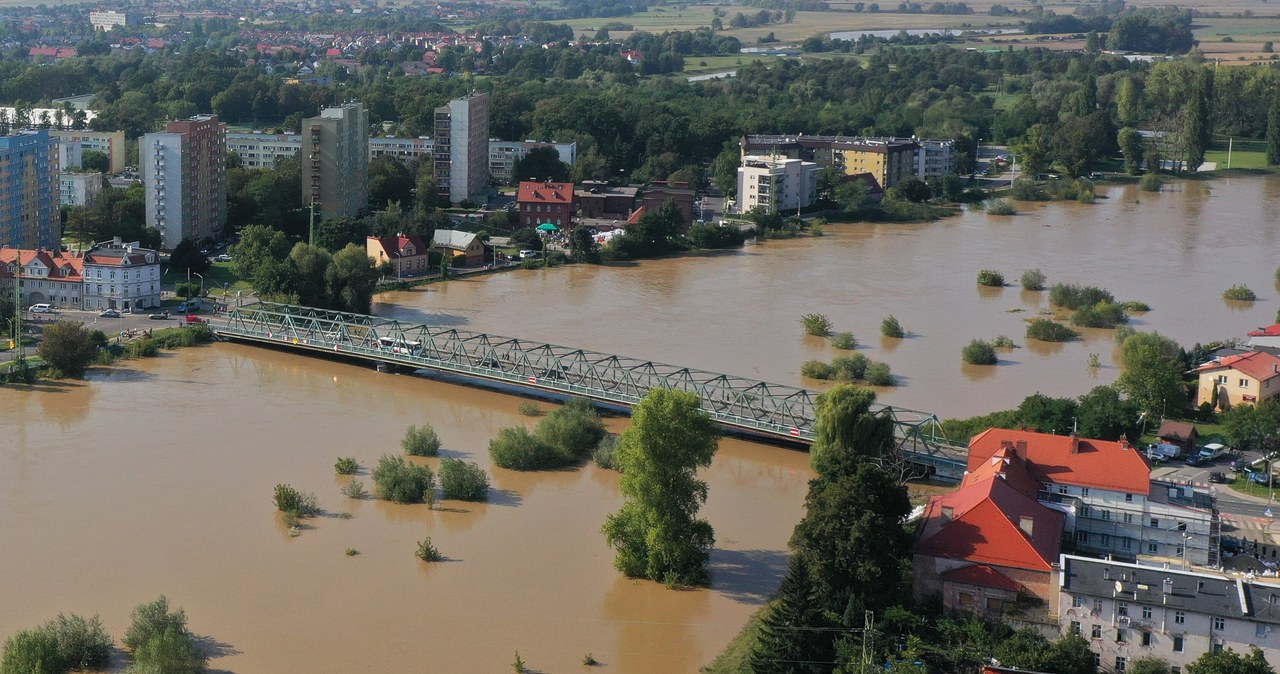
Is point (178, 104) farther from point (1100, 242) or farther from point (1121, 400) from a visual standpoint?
point (1121, 400)

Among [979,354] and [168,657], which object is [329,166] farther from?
[168,657]

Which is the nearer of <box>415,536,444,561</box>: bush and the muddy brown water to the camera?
the muddy brown water

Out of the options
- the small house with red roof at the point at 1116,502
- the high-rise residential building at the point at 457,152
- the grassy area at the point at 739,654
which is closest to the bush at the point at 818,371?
the small house with red roof at the point at 1116,502

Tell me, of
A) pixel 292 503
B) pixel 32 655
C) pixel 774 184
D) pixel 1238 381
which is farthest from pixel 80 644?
pixel 774 184

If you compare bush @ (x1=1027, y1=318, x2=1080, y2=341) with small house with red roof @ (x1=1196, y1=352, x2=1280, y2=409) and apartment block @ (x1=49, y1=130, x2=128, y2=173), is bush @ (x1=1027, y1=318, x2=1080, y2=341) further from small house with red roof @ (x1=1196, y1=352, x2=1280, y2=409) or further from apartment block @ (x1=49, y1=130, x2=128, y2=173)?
apartment block @ (x1=49, y1=130, x2=128, y2=173)

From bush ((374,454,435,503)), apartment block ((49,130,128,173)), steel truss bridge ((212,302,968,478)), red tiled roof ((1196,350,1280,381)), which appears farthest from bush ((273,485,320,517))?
apartment block ((49,130,128,173))

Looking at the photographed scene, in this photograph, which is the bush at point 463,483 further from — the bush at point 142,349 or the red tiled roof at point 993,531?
the bush at point 142,349
